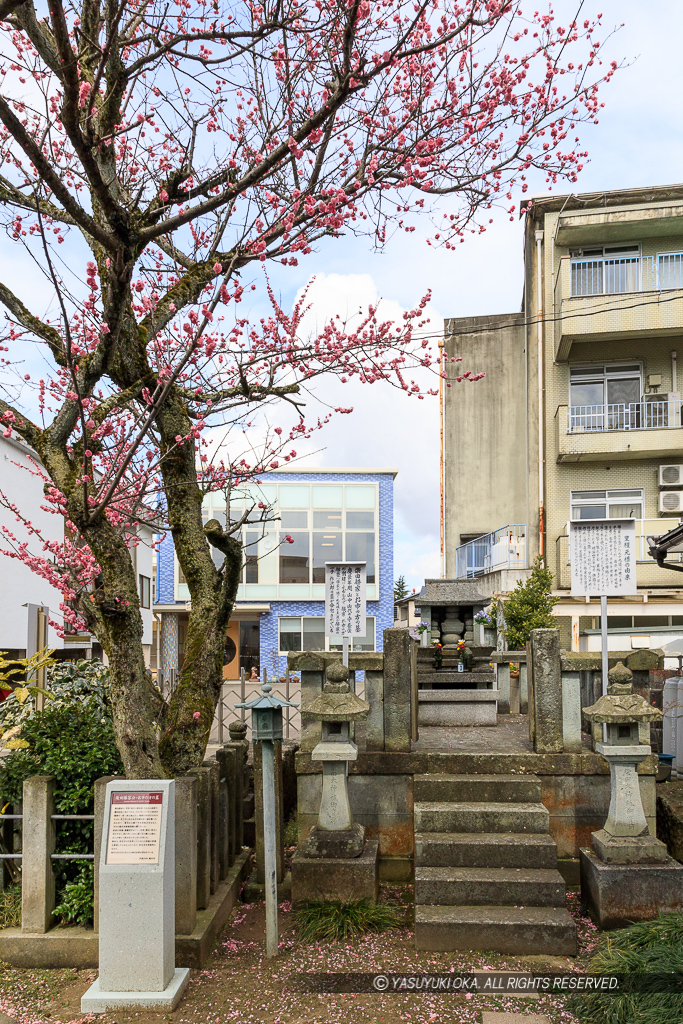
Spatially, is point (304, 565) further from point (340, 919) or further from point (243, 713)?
point (340, 919)

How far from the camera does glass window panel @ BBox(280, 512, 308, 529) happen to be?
30328 mm

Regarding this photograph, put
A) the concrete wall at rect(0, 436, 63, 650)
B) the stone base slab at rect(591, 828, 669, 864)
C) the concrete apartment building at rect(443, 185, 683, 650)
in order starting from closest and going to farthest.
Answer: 1. the stone base slab at rect(591, 828, 669, 864)
2. the concrete wall at rect(0, 436, 63, 650)
3. the concrete apartment building at rect(443, 185, 683, 650)

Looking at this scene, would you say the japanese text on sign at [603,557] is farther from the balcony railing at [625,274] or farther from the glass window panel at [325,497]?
the glass window panel at [325,497]

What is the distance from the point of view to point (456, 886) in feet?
19.6

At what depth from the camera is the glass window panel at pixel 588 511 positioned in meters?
19.6

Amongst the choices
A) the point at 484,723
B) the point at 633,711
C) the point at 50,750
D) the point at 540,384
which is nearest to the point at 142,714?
the point at 50,750

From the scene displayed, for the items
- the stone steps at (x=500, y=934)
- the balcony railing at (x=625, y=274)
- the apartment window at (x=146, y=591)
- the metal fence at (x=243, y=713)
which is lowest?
the metal fence at (x=243, y=713)

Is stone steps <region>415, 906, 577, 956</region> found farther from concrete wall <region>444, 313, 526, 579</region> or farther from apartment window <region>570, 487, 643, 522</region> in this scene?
concrete wall <region>444, 313, 526, 579</region>

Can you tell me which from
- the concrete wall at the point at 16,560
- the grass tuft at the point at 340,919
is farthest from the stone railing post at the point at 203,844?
the concrete wall at the point at 16,560

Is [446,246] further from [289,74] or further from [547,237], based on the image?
[547,237]

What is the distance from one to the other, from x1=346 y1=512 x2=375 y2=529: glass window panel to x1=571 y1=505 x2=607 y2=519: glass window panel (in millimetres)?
11921

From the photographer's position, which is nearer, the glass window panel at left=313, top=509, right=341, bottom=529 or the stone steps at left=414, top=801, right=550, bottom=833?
the stone steps at left=414, top=801, right=550, bottom=833

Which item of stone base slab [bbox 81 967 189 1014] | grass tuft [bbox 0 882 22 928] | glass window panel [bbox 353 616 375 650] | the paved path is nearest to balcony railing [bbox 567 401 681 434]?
glass window panel [bbox 353 616 375 650]

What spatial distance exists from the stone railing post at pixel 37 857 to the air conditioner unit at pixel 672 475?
17322mm
